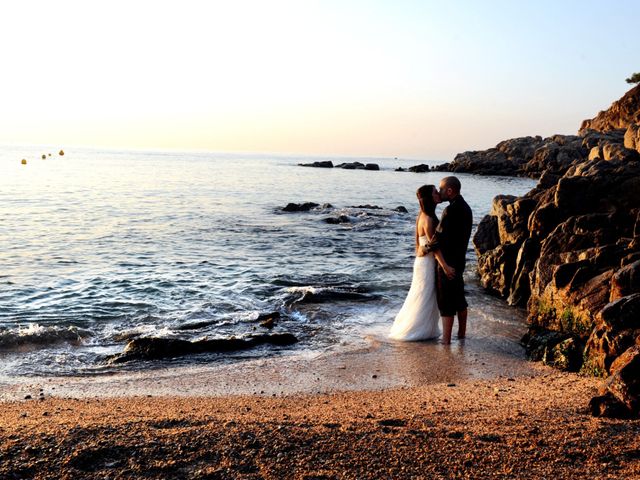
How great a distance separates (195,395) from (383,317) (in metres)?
5.34

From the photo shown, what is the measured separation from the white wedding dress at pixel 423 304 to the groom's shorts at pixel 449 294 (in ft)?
0.44

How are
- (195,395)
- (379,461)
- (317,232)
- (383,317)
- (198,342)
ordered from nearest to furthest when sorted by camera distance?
(379,461) → (195,395) → (198,342) → (383,317) → (317,232)

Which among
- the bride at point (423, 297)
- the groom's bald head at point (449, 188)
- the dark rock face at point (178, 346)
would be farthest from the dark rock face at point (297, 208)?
the groom's bald head at point (449, 188)

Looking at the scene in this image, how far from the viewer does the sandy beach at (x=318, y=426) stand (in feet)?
14.8

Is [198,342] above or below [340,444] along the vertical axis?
below

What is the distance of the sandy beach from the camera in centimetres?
452

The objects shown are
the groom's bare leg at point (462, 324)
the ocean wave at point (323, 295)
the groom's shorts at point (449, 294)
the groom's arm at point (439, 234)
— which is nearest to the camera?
the groom's arm at point (439, 234)

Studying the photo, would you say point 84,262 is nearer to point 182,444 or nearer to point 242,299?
point 242,299

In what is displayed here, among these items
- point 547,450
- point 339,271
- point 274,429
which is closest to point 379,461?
point 274,429

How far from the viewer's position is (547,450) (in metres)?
4.80

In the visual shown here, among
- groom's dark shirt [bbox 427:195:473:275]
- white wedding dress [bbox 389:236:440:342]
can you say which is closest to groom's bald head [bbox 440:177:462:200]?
groom's dark shirt [bbox 427:195:473:275]

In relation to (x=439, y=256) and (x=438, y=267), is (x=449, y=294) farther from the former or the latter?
(x=439, y=256)

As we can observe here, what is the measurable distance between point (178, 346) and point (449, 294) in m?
4.41

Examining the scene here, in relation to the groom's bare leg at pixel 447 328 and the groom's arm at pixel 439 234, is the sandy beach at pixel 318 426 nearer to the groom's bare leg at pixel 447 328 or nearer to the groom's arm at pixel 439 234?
the groom's bare leg at pixel 447 328
